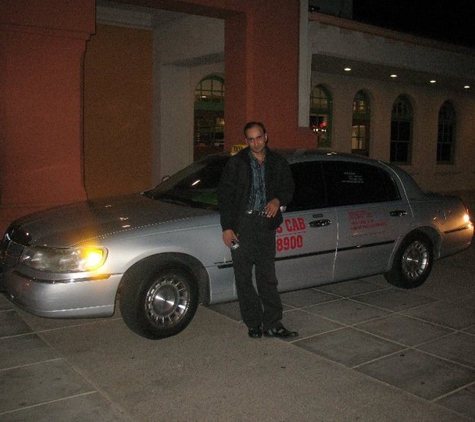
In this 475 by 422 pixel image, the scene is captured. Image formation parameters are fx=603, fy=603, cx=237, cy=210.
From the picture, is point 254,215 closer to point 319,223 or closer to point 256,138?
point 256,138

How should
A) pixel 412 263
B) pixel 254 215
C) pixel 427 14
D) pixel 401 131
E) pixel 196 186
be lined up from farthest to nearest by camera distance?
1. pixel 427 14
2. pixel 401 131
3. pixel 412 263
4. pixel 196 186
5. pixel 254 215

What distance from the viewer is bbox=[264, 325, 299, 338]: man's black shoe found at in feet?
17.0

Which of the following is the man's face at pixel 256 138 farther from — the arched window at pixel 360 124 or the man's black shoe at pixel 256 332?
the arched window at pixel 360 124

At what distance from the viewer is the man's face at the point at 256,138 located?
490cm

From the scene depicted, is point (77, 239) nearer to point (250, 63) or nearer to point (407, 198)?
point (407, 198)

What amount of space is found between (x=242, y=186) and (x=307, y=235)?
3.74 feet

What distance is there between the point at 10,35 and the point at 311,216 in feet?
16.2

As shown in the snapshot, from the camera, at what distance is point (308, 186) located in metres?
5.98

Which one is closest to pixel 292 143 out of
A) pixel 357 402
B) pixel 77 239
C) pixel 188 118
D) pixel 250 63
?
pixel 250 63

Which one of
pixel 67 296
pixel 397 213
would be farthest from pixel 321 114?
pixel 67 296

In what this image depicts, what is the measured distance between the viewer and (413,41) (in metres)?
13.2

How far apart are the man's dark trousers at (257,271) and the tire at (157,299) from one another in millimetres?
455

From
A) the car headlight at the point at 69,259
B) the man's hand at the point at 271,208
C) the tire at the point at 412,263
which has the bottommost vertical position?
the tire at the point at 412,263

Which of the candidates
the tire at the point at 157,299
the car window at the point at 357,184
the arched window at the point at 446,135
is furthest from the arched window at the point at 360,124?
the tire at the point at 157,299
